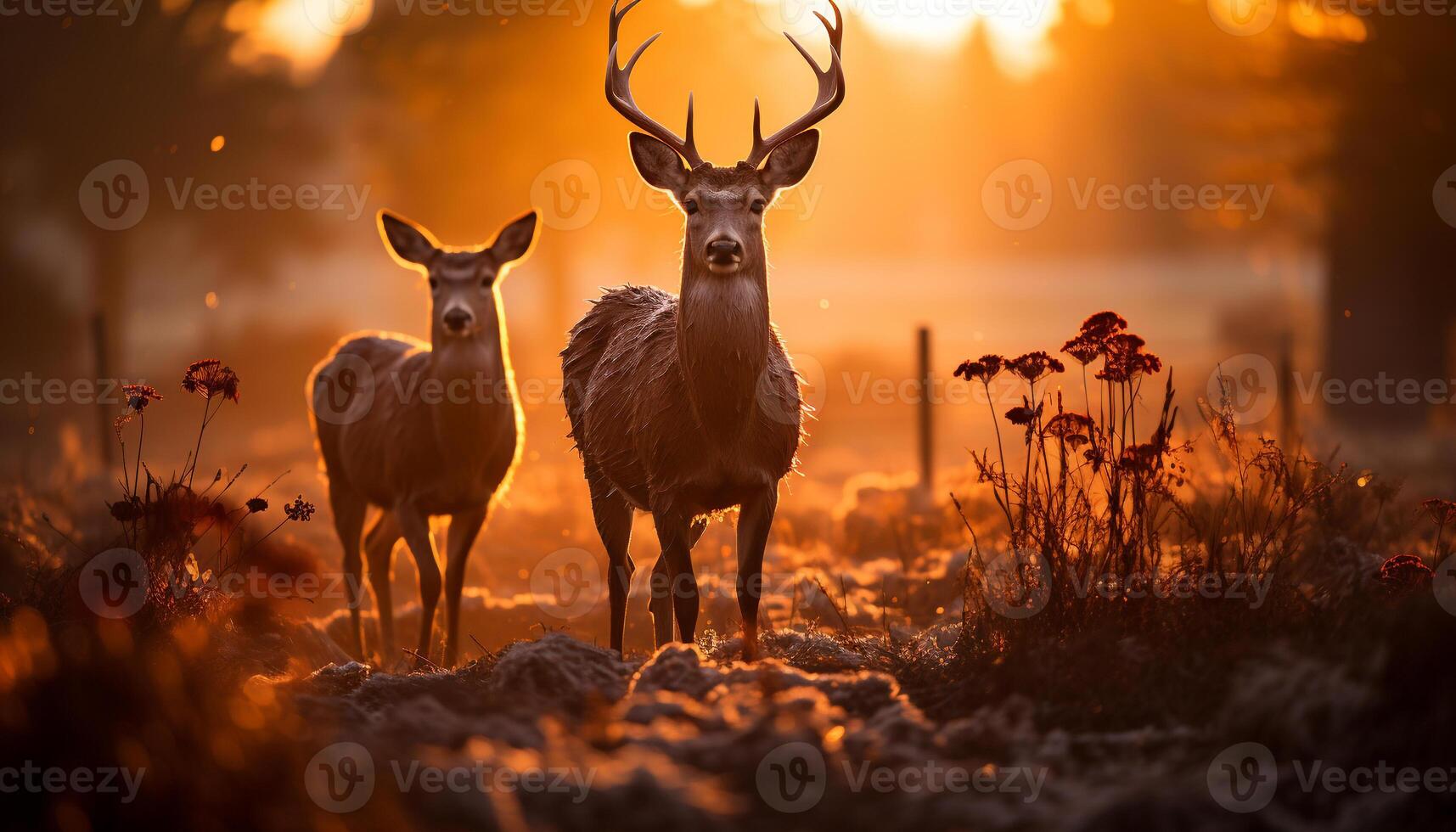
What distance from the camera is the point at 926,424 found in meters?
13.6

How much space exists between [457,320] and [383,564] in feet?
8.25

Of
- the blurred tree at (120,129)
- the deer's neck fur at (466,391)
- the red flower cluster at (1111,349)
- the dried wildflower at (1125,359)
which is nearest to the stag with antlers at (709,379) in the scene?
the deer's neck fur at (466,391)

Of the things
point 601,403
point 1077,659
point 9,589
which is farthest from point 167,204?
point 1077,659

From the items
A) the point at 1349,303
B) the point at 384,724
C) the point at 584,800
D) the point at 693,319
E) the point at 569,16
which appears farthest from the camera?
the point at 569,16

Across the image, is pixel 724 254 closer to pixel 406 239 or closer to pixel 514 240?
pixel 514 240

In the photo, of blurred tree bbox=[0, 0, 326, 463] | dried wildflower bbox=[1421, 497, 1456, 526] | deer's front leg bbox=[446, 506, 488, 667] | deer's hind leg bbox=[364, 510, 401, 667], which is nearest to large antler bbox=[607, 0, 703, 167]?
deer's front leg bbox=[446, 506, 488, 667]

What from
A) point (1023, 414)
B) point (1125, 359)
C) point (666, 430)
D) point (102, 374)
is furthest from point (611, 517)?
point (102, 374)

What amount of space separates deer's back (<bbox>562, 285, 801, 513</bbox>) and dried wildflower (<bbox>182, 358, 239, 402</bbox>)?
6.60ft

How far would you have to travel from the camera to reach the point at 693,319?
6223 mm

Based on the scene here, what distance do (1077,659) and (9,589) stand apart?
6278 mm

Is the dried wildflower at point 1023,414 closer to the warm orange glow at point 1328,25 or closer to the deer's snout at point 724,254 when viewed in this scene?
the deer's snout at point 724,254

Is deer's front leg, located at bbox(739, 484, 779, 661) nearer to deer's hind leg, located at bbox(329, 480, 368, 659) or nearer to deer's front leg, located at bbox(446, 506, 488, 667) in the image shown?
deer's front leg, located at bbox(446, 506, 488, 667)

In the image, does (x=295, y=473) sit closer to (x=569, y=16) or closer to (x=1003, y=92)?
(x=569, y=16)

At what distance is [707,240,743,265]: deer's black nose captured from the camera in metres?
5.89
